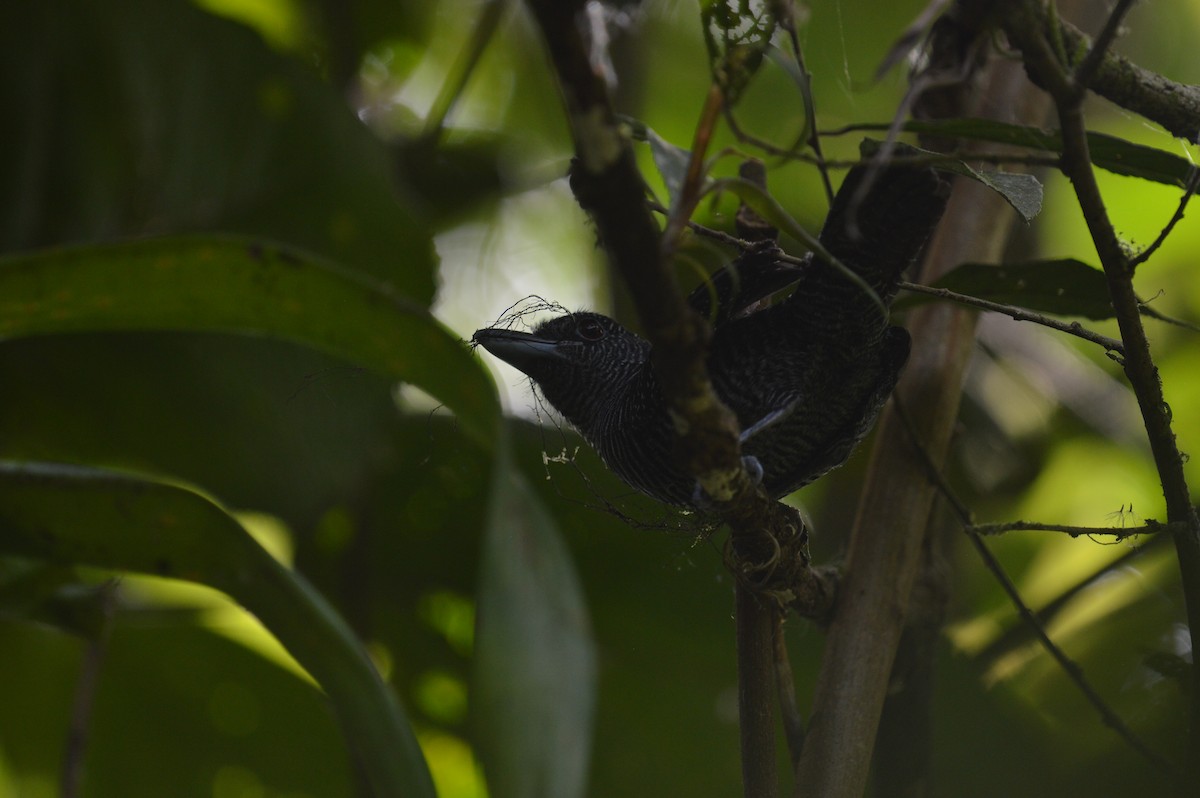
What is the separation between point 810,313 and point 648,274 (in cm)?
58

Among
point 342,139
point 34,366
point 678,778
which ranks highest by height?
point 342,139

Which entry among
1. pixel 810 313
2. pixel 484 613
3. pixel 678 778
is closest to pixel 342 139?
pixel 810 313

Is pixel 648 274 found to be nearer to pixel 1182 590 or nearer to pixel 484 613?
pixel 484 613

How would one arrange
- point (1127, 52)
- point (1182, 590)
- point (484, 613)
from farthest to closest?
1. point (1127, 52)
2. point (1182, 590)
3. point (484, 613)

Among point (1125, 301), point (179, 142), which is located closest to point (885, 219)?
point (1125, 301)

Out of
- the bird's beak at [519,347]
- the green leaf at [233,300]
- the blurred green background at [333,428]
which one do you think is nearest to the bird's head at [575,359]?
the bird's beak at [519,347]

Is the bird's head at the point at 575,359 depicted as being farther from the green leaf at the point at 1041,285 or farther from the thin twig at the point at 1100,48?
the thin twig at the point at 1100,48

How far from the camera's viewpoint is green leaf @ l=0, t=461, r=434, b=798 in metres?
1.08

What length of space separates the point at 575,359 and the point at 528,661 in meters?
0.77

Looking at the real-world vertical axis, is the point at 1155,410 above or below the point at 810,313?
below

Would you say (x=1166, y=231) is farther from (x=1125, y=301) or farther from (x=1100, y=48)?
(x=1100, y=48)

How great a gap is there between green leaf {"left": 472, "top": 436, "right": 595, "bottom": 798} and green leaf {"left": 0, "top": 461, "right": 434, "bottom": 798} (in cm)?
35

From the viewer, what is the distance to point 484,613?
2.44ft

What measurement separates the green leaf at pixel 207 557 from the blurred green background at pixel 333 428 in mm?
508
